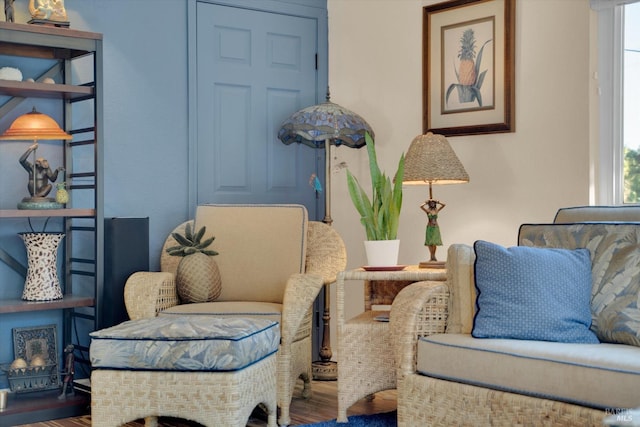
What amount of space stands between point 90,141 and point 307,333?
4.33 feet

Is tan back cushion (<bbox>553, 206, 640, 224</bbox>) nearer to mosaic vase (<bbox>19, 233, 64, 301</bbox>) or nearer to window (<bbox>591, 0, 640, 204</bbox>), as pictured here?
window (<bbox>591, 0, 640, 204</bbox>)

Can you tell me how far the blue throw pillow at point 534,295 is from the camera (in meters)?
2.79

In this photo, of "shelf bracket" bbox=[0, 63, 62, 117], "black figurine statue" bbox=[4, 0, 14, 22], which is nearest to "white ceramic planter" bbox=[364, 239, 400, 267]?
"shelf bracket" bbox=[0, 63, 62, 117]

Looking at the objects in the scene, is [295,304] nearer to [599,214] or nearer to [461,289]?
[461,289]

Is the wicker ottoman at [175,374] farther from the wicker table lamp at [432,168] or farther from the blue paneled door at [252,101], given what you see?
the blue paneled door at [252,101]

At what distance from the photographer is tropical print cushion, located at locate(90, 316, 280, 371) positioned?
3.01 m

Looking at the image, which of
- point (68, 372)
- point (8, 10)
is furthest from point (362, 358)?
point (8, 10)

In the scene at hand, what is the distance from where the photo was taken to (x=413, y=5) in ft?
14.8

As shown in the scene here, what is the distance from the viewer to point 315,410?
12.4 ft

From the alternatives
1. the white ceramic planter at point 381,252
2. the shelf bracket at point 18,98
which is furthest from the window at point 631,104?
the shelf bracket at point 18,98

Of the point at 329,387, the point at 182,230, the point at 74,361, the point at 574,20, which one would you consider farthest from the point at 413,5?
the point at 74,361

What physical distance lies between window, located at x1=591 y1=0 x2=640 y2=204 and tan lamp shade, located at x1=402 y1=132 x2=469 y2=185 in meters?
0.61

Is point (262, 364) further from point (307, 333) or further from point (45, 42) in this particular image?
point (45, 42)

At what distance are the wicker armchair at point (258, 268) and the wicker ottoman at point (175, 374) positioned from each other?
52 centimetres
